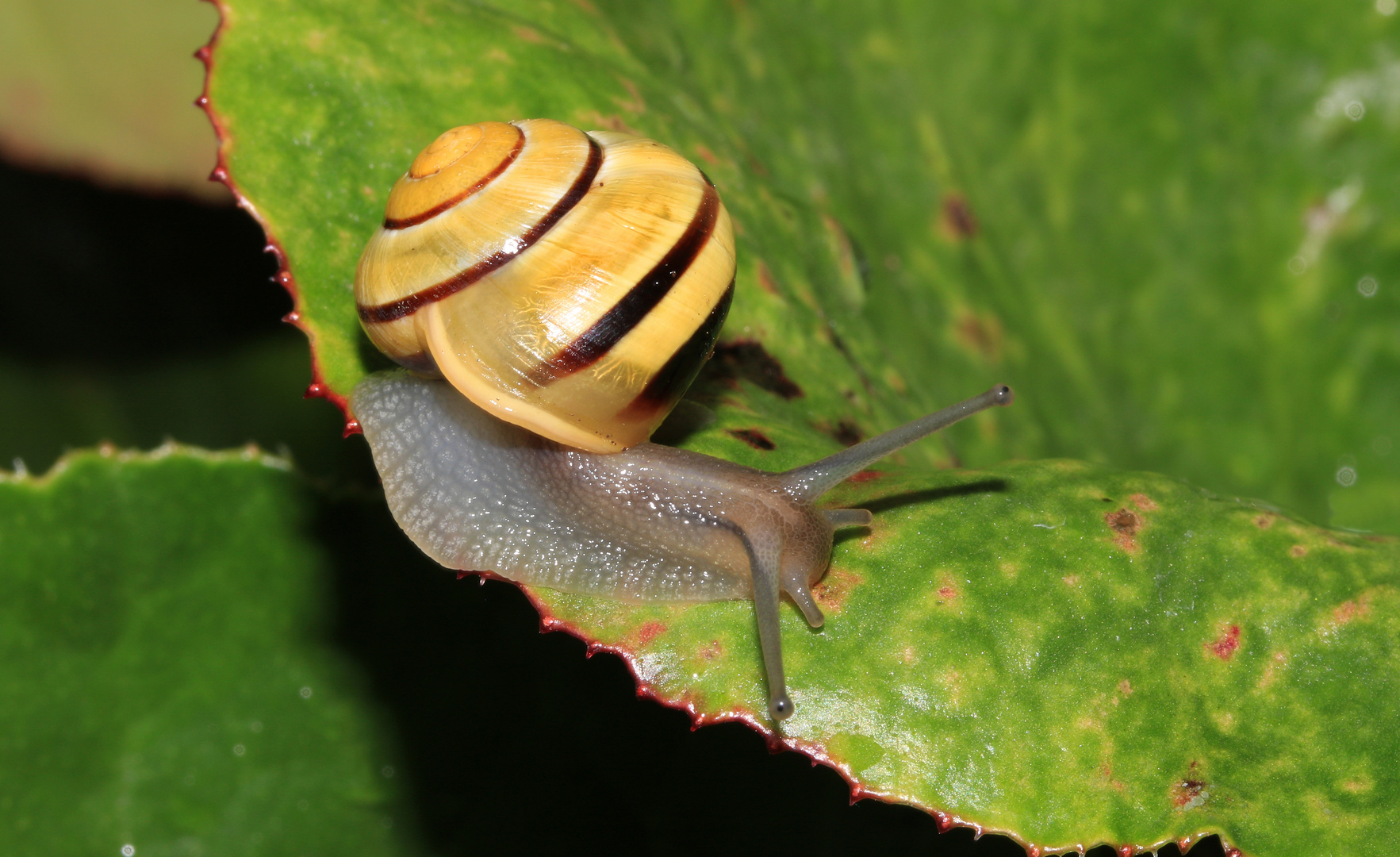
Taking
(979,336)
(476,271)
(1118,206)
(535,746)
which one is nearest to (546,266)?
(476,271)

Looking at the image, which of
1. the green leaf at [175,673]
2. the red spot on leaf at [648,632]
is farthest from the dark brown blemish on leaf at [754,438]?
the green leaf at [175,673]

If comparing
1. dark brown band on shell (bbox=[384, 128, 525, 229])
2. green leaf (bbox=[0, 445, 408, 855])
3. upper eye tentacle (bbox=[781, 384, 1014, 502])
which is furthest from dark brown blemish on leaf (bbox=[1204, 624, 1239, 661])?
green leaf (bbox=[0, 445, 408, 855])

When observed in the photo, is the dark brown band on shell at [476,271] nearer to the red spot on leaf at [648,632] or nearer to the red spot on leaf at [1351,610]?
the red spot on leaf at [648,632]

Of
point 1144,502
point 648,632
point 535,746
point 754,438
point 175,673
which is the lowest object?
point 175,673

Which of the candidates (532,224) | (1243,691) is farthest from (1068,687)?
(532,224)

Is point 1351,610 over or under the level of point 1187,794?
over

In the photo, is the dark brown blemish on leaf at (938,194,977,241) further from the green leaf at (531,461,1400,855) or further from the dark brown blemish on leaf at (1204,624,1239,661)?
the dark brown blemish on leaf at (1204,624,1239,661)

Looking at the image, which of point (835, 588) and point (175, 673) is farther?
point (175, 673)

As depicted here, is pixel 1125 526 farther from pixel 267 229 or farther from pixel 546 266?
pixel 267 229
